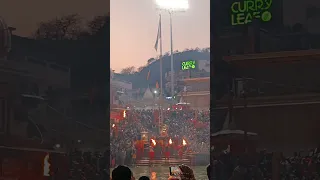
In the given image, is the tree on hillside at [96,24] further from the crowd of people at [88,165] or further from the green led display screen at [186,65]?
the green led display screen at [186,65]

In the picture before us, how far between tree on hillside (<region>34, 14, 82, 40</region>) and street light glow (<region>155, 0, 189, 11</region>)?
1964 millimetres

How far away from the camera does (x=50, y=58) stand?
2248mm

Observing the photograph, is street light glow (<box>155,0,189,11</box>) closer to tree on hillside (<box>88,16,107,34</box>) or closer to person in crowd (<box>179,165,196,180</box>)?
person in crowd (<box>179,165,196,180</box>)

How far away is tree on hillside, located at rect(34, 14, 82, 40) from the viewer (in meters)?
2.25

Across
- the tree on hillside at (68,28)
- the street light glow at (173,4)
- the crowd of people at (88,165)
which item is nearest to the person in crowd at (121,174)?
the crowd of people at (88,165)

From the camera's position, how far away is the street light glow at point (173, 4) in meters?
4.35

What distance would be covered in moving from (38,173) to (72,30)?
710 mm

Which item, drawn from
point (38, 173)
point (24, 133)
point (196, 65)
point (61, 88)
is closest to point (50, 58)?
point (61, 88)
